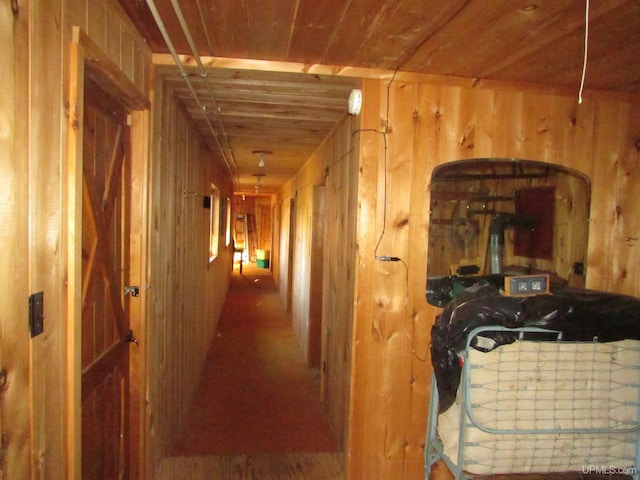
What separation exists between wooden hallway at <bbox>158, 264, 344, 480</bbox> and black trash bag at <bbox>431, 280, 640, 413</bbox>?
1288mm

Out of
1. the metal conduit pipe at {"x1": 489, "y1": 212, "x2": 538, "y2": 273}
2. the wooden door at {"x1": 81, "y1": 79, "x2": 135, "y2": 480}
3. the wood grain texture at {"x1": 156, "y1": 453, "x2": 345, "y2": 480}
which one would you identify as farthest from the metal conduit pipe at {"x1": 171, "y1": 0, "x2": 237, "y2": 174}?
the wood grain texture at {"x1": 156, "y1": 453, "x2": 345, "y2": 480}

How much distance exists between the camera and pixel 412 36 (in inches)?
59.9

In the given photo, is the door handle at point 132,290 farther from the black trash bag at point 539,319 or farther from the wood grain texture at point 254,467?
the black trash bag at point 539,319

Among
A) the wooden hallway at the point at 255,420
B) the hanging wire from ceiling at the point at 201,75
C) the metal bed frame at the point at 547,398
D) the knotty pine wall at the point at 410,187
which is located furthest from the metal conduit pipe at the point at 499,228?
the hanging wire from ceiling at the point at 201,75

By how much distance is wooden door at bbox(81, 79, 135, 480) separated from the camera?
1350 mm

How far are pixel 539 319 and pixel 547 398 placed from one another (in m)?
0.36

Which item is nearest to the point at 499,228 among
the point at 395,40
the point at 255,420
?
the point at 395,40

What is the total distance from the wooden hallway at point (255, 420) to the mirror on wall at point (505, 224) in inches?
57.6

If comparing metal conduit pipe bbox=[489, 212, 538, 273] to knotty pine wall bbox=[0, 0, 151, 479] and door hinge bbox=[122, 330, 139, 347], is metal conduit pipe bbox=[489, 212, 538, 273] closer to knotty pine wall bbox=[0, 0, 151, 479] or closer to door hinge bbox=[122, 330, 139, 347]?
door hinge bbox=[122, 330, 139, 347]

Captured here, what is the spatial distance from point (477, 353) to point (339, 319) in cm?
124

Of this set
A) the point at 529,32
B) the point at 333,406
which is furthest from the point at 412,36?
the point at 333,406

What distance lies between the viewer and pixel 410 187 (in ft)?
6.46

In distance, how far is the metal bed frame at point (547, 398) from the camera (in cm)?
146

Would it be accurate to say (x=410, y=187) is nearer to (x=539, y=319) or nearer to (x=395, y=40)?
(x=395, y=40)
